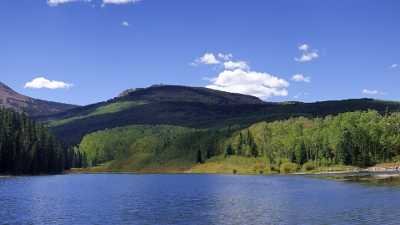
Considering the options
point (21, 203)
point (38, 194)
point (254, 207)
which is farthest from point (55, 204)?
point (254, 207)

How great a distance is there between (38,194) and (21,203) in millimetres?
25345

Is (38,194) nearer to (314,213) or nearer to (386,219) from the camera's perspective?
(314,213)

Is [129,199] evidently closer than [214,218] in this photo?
No

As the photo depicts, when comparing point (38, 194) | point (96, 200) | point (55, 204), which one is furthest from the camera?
point (38, 194)

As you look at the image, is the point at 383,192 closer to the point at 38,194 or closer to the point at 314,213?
the point at 314,213

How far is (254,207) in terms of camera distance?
9825 centimetres

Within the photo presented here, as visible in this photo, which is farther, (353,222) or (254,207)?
(254,207)

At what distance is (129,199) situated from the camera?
12188 centimetres

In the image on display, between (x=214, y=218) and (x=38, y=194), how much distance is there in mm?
64528

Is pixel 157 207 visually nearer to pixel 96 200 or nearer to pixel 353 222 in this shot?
pixel 96 200

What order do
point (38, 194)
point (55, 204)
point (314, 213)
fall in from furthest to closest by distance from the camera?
point (38, 194)
point (55, 204)
point (314, 213)

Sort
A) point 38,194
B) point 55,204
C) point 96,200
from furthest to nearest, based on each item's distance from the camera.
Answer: point 38,194 < point 96,200 < point 55,204

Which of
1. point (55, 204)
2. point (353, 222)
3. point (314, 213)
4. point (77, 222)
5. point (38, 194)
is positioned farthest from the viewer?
point (38, 194)

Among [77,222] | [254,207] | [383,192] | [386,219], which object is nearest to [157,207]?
[254,207]
